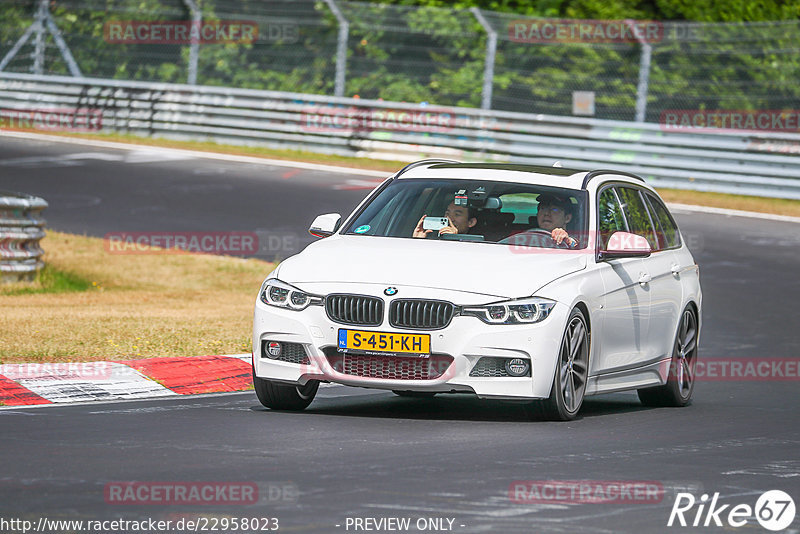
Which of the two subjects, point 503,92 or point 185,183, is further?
point 503,92

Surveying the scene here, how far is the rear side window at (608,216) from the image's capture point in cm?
1079

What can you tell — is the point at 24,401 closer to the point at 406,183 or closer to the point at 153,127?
the point at 406,183

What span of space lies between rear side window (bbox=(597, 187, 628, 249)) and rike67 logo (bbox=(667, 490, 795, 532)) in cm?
347

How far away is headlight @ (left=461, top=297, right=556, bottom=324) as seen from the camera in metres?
9.30

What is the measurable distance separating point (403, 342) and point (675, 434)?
1.80 metres

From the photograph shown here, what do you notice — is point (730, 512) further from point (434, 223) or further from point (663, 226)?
point (663, 226)

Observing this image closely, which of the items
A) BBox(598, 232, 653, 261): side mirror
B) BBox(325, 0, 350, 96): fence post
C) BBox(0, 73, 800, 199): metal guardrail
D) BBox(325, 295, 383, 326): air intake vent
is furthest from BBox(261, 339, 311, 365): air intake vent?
BBox(325, 0, 350, 96): fence post

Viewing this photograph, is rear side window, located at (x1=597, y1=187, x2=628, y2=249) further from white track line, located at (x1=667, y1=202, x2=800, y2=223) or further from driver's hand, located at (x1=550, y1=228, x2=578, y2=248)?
white track line, located at (x1=667, y1=202, x2=800, y2=223)

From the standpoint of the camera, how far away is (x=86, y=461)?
773 centimetres

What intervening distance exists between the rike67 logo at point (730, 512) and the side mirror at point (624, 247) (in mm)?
3091

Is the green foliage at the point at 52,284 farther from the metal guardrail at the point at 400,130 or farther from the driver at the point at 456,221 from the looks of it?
the metal guardrail at the point at 400,130

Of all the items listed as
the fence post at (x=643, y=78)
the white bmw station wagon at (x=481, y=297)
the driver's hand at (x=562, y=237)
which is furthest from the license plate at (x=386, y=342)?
the fence post at (x=643, y=78)

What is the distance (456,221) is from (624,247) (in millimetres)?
1122

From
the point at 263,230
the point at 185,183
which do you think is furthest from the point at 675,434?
the point at 185,183
